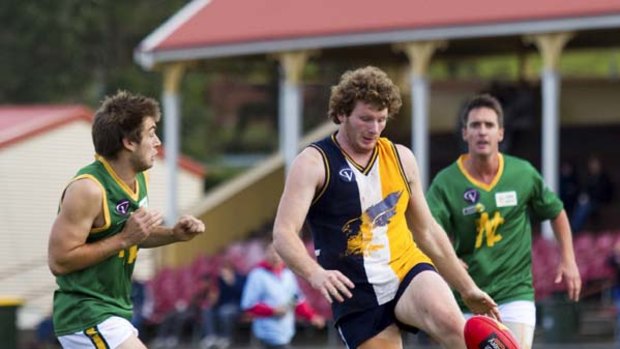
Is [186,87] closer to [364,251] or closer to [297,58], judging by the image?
[297,58]

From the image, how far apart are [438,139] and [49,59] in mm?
20062

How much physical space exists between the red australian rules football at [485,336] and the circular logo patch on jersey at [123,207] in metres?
1.91

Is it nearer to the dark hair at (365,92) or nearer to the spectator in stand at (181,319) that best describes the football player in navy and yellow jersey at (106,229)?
the dark hair at (365,92)

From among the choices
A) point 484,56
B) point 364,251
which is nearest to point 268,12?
point 484,56

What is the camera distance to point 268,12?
1188 inches

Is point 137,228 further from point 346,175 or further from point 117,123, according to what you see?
point 346,175

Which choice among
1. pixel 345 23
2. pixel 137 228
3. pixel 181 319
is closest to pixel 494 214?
pixel 137 228

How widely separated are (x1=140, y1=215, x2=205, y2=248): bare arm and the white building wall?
23.7 metres

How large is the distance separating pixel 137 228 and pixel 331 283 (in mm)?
1064

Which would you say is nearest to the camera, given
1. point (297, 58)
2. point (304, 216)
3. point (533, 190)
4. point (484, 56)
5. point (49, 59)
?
point (304, 216)

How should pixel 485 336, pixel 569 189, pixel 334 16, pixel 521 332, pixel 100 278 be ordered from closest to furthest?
pixel 485 336 → pixel 100 278 → pixel 521 332 → pixel 569 189 → pixel 334 16

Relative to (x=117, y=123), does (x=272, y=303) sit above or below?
below

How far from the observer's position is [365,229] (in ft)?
28.7

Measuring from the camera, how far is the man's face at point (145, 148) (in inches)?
336
